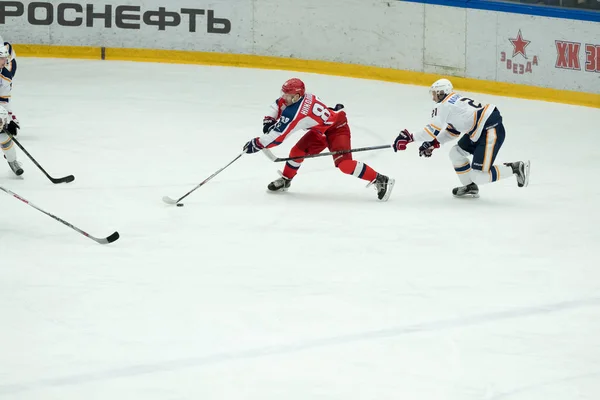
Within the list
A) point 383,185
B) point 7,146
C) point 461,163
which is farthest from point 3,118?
point 461,163

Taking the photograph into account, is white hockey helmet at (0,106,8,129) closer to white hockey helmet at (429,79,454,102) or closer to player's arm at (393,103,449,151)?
player's arm at (393,103,449,151)

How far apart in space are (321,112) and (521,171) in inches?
57.5

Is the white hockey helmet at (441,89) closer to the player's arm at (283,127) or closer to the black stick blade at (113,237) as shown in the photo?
the player's arm at (283,127)

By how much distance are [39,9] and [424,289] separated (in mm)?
7902

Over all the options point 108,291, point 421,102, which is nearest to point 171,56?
point 421,102

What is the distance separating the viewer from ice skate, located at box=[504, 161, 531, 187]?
6918 millimetres

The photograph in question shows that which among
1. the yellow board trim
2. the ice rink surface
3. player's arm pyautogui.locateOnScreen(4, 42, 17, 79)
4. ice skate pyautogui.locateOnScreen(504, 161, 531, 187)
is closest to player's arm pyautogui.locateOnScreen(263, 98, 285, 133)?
the ice rink surface

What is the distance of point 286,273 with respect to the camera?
5184 millimetres

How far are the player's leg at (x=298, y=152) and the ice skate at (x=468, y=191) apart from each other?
986 mm

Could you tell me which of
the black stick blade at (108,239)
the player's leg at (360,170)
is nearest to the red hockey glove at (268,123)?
the player's leg at (360,170)

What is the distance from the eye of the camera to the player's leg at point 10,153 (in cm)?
686

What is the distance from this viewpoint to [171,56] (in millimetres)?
11742

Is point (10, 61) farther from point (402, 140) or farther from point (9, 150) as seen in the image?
point (402, 140)

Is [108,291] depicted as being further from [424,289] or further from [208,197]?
[208,197]
